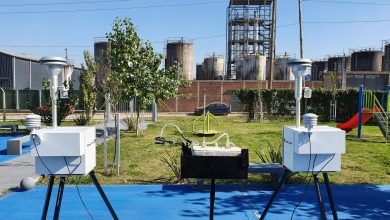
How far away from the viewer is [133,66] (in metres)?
16.1

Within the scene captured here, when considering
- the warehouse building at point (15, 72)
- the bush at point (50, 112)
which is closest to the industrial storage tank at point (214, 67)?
the warehouse building at point (15, 72)

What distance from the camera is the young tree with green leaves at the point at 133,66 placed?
627 inches

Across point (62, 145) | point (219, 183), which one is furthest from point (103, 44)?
point (62, 145)

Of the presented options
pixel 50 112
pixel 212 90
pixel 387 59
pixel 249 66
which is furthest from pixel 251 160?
pixel 387 59

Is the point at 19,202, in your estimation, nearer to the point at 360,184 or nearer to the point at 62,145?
the point at 62,145

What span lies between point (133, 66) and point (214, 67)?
41.4 m

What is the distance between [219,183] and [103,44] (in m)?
47.0

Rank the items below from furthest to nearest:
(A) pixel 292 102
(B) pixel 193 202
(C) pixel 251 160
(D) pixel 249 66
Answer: (D) pixel 249 66 < (A) pixel 292 102 < (C) pixel 251 160 < (B) pixel 193 202

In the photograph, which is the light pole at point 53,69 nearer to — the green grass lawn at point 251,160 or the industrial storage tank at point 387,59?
the green grass lawn at point 251,160

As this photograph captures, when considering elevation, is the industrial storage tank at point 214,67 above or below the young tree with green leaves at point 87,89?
above

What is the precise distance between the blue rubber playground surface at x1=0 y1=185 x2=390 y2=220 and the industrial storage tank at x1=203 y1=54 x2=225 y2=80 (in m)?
49.2

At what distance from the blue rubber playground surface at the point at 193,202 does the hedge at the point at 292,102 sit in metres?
20.6

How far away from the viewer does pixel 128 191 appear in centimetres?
778

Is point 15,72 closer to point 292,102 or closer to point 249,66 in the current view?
point 249,66
